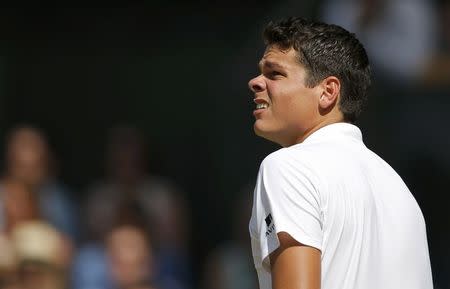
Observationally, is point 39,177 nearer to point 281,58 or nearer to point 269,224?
point 281,58

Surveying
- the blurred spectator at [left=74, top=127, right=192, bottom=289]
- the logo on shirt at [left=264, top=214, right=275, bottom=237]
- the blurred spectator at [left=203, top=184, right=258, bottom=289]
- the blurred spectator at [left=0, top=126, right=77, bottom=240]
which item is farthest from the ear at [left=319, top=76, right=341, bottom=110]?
the blurred spectator at [left=0, top=126, right=77, bottom=240]

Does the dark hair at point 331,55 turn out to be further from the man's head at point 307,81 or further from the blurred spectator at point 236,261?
the blurred spectator at point 236,261

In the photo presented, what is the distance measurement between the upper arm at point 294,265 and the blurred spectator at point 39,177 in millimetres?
4949

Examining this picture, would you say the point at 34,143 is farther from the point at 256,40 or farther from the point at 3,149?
the point at 256,40

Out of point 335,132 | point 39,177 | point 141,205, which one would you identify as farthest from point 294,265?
point 39,177

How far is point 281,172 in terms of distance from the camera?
114 inches

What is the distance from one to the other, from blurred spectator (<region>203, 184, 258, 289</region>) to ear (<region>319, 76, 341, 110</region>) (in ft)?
14.0

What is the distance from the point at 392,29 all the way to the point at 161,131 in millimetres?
2016

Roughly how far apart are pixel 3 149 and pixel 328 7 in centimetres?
275

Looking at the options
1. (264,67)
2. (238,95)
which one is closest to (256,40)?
(238,95)

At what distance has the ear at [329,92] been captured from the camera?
3.17 m

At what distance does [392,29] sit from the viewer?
790 cm

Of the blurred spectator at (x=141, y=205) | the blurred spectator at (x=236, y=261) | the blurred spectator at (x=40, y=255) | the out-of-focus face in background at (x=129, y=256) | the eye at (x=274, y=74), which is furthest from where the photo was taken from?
the blurred spectator at (x=141, y=205)

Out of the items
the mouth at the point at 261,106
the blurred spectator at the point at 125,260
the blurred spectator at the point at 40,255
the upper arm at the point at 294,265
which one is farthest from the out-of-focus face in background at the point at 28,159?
the upper arm at the point at 294,265
